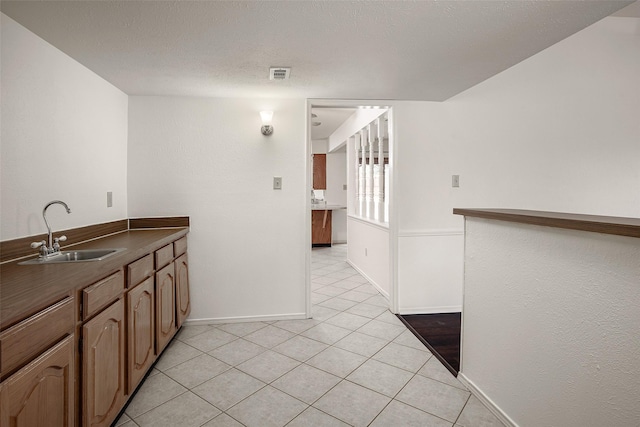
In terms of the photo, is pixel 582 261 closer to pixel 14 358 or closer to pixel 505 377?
pixel 505 377

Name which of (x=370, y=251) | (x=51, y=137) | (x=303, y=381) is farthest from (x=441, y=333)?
(x=51, y=137)

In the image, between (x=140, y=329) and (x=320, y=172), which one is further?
(x=320, y=172)

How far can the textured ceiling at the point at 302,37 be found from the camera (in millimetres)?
1627

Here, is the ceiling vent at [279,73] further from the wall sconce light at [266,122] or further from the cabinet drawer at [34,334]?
the cabinet drawer at [34,334]

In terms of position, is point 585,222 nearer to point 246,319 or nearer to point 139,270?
point 139,270

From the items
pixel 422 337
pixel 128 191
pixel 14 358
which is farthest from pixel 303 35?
pixel 422 337

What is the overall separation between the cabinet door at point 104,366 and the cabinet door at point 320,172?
21.2 feet

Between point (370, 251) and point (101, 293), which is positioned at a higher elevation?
point (101, 293)

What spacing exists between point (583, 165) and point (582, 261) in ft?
9.17

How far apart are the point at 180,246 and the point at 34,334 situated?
181cm

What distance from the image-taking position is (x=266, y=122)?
10.2 ft

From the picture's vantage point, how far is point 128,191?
3006mm

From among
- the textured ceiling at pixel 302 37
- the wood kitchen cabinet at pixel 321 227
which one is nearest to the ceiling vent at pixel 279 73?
the textured ceiling at pixel 302 37

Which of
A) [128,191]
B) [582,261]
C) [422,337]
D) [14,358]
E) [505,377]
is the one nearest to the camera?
[14,358]
